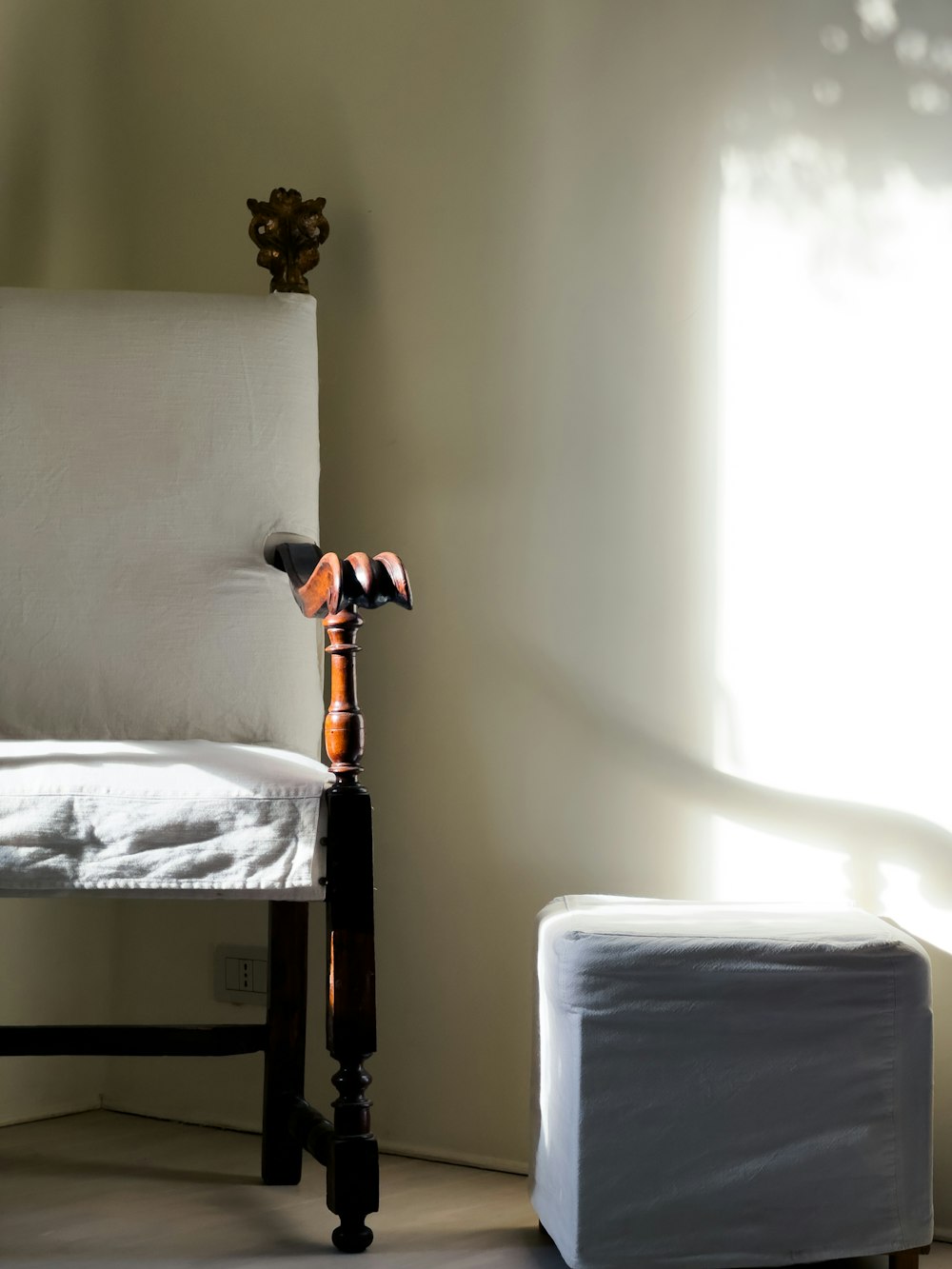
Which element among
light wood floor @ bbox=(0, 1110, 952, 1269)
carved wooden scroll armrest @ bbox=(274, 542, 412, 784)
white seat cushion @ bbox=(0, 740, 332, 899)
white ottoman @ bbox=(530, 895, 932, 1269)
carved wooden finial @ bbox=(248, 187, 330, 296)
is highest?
carved wooden finial @ bbox=(248, 187, 330, 296)

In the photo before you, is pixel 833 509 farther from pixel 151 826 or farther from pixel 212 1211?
pixel 212 1211

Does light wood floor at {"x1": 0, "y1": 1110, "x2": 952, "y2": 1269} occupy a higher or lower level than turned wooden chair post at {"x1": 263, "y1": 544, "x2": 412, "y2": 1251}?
lower

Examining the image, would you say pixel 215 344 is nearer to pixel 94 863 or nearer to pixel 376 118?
pixel 376 118

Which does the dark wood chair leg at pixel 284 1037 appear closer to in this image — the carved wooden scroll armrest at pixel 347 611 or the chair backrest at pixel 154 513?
the chair backrest at pixel 154 513

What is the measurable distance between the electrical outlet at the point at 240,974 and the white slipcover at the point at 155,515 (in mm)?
436

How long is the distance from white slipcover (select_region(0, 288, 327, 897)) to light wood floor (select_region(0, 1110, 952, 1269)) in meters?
0.52

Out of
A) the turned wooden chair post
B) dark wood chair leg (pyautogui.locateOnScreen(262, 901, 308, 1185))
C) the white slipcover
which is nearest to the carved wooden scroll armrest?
the turned wooden chair post

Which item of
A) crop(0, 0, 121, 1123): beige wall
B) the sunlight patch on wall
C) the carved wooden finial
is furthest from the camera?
crop(0, 0, 121, 1123): beige wall

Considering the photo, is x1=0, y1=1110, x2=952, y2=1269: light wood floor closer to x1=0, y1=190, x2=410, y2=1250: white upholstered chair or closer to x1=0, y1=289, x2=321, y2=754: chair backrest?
x1=0, y1=190, x2=410, y2=1250: white upholstered chair

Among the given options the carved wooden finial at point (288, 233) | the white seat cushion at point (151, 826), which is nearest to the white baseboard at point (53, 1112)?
the white seat cushion at point (151, 826)

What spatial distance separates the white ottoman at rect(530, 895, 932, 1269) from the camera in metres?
1.21

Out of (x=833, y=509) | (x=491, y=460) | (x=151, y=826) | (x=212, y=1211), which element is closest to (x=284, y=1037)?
(x=212, y=1211)

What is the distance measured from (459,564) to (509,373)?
0.87 feet

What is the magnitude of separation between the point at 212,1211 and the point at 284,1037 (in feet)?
0.71
